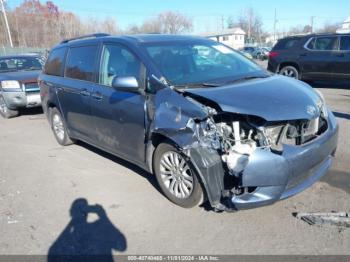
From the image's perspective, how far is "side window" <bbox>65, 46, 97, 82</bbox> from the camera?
514 centimetres

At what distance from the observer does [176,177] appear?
154 inches

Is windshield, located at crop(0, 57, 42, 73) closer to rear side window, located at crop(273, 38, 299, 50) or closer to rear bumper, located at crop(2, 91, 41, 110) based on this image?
rear bumper, located at crop(2, 91, 41, 110)

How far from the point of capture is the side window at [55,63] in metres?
6.24

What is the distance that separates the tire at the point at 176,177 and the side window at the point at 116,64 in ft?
3.29

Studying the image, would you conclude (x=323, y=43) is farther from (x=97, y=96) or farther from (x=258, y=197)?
(x=258, y=197)

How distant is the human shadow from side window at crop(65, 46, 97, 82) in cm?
209

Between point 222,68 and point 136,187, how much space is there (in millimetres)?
1890

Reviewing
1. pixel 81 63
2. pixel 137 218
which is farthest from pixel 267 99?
pixel 81 63

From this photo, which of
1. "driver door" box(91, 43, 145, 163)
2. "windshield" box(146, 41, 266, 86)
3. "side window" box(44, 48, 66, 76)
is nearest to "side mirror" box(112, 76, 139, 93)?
"driver door" box(91, 43, 145, 163)

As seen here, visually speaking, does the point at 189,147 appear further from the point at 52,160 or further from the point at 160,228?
the point at 52,160

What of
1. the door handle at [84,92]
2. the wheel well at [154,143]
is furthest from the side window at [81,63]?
the wheel well at [154,143]

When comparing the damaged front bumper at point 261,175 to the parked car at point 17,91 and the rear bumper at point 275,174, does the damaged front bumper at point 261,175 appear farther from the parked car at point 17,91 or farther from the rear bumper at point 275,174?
the parked car at point 17,91

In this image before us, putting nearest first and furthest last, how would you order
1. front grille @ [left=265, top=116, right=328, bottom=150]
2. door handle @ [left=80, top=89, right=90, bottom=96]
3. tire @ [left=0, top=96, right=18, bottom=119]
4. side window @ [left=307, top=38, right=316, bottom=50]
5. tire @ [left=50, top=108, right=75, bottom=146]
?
1. front grille @ [left=265, top=116, right=328, bottom=150]
2. door handle @ [left=80, top=89, right=90, bottom=96]
3. tire @ [left=50, top=108, right=75, bottom=146]
4. tire @ [left=0, top=96, right=18, bottom=119]
5. side window @ [left=307, top=38, right=316, bottom=50]

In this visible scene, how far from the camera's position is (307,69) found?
38.5ft
